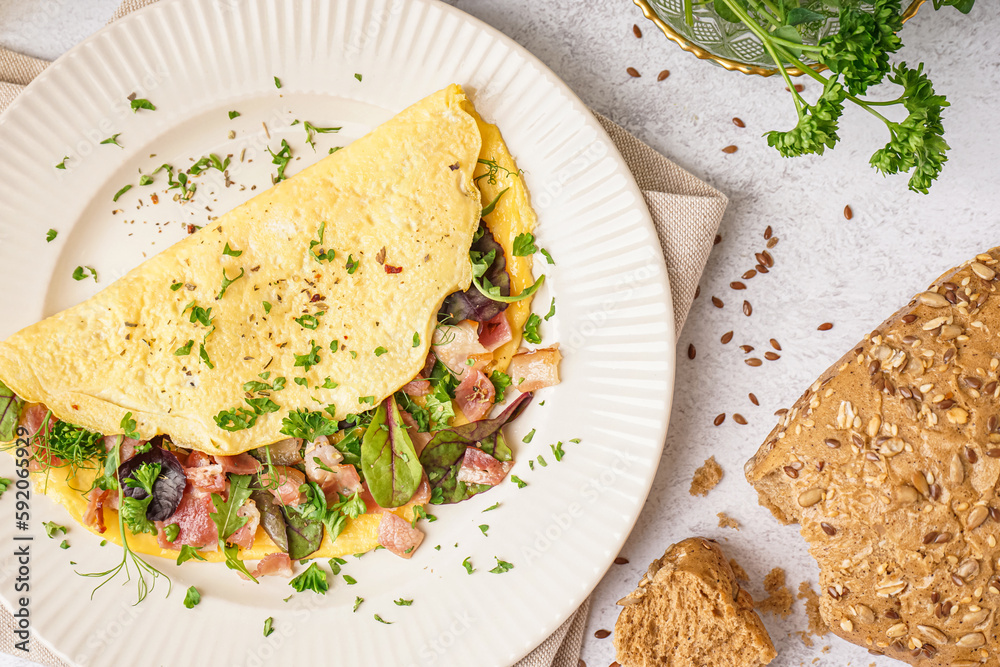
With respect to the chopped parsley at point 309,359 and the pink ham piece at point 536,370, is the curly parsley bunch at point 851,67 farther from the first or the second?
the chopped parsley at point 309,359

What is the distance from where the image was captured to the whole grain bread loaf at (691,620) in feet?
8.43

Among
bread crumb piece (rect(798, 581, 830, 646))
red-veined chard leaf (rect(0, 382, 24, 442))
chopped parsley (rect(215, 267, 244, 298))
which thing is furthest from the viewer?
bread crumb piece (rect(798, 581, 830, 646))

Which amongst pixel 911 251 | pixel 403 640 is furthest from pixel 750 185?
pixel 403 640

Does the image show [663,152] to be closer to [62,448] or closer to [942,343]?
[942,343]

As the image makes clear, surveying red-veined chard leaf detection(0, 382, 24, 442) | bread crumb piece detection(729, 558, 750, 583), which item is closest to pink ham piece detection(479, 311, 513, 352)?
bread crumb piece detection(729, 558, 750, 583)

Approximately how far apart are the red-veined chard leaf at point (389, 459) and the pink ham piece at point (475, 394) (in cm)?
26

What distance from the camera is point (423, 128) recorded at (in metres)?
2.45

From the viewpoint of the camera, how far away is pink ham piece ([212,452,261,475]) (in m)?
2.59

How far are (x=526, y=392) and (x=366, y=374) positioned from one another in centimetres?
65

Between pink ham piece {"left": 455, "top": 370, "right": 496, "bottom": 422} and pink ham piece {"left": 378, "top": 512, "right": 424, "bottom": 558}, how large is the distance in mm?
517

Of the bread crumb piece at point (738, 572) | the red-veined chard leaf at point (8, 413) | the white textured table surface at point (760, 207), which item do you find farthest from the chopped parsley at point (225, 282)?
the bread crumb piece at point (738, 572)

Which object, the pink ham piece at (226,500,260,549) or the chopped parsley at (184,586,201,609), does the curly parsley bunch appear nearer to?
the pink ham piece at (226,500,260,549)

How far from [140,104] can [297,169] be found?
0.64 metres

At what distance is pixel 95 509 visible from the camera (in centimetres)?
254
